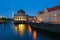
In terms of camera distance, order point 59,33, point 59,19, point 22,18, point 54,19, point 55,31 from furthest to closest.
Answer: point 22,18
point 54,19
point 59,19
point 55,31
point 59,33

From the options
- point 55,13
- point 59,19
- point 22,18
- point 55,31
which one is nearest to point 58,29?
point 55,31

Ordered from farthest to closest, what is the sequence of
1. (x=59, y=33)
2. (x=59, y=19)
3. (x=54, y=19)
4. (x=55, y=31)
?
1. (x=54, y=19)
2. (x=59, y=19)
3. (x=55, y=31)
4. (x=59, y=33)

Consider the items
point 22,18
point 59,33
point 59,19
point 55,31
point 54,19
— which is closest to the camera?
point 59,33

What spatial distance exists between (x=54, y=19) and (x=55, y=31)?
152ft

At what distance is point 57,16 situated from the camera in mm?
67438

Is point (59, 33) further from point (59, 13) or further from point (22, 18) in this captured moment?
point (22, 18)

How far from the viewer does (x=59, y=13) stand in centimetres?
6669

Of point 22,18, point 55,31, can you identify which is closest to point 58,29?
point 55,31

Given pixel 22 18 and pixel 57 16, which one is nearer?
pixel 57 16

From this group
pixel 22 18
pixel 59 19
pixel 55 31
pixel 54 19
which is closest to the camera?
pixel 55 31

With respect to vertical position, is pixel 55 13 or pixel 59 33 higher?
pixel 55 13

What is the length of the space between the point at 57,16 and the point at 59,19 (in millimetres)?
2061

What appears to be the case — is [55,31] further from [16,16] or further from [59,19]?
[16,16]

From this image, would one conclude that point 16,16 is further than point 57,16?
Yes
